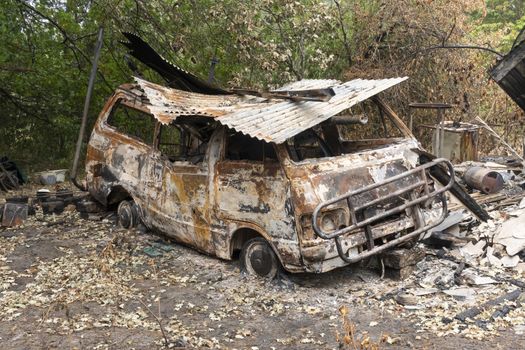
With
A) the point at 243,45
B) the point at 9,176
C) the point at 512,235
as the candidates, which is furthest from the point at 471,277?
the point at 9,176

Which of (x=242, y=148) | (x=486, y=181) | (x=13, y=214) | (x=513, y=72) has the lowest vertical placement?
(x=13, y=214)

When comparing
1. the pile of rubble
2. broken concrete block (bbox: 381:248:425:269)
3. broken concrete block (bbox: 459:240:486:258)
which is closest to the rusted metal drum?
the pile of rubble

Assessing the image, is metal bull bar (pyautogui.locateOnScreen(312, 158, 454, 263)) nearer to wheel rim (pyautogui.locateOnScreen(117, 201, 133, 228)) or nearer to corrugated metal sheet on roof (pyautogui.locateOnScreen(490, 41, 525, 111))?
corrugated metal sheet on roof (pyautogui.locateOnScreen(490, 41, 525, 111))

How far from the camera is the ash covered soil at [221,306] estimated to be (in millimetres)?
4496

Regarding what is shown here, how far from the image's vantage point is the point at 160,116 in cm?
540

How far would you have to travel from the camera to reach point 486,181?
844cm

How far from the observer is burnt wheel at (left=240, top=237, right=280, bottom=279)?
5.71 m

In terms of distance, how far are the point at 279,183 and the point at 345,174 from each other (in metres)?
0.69

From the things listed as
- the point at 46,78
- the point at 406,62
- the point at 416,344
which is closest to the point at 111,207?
the point at 46,78

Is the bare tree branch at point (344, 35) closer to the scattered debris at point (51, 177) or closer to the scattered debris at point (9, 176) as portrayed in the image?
the scattered debris at point (51, 177)

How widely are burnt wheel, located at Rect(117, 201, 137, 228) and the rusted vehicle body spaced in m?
0.48

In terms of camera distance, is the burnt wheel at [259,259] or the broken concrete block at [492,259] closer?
the burnt wheel at [259,259]

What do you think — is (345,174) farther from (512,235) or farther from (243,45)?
(243,45)

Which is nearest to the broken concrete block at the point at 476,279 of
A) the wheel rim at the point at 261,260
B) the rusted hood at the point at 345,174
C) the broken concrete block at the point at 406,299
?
the broken concrete block at the point at 406,299
